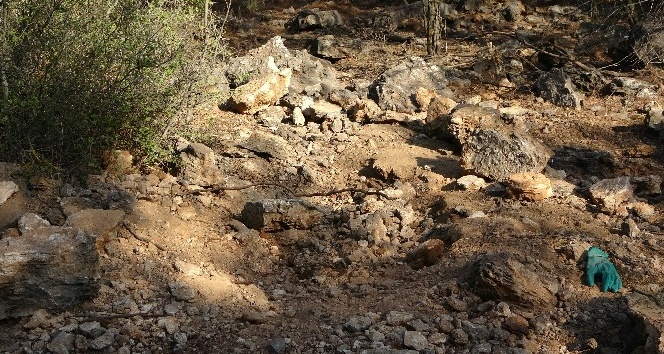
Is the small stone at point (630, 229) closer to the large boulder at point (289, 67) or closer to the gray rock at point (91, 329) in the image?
the gray rock at point (91, 329)

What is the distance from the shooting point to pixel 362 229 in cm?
521

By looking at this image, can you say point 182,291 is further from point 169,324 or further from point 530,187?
point 530,187

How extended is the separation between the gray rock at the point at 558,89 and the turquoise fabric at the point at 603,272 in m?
3.98

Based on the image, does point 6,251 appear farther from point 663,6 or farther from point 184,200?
point 663,6

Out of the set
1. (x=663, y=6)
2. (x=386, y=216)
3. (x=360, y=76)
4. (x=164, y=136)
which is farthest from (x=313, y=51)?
(x=386, y=216)

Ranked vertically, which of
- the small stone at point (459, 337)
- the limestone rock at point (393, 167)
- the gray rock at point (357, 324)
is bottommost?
the small stone at point (459, 337)

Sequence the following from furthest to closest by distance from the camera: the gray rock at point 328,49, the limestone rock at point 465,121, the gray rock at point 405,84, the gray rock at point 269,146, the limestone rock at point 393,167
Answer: the gray rock at point 328,49
the gray rock at point 405,84
the limestone rock at point 465,121
the gray rock at point 269,146
the limestone rock at point 393,167

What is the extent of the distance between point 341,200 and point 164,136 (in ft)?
4.85

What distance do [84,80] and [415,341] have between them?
3.01 m

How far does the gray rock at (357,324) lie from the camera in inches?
155

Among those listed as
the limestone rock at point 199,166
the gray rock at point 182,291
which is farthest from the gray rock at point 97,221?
the limestone rock at point 199,166

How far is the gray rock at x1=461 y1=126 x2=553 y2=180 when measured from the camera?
5.95m

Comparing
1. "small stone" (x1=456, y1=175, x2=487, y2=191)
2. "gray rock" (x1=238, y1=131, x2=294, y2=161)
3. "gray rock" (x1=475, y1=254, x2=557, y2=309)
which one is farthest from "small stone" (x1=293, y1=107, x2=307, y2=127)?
"gray rock" (x1=475, y1=254, x2=557, y2=309)

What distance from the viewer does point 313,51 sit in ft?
36.0
